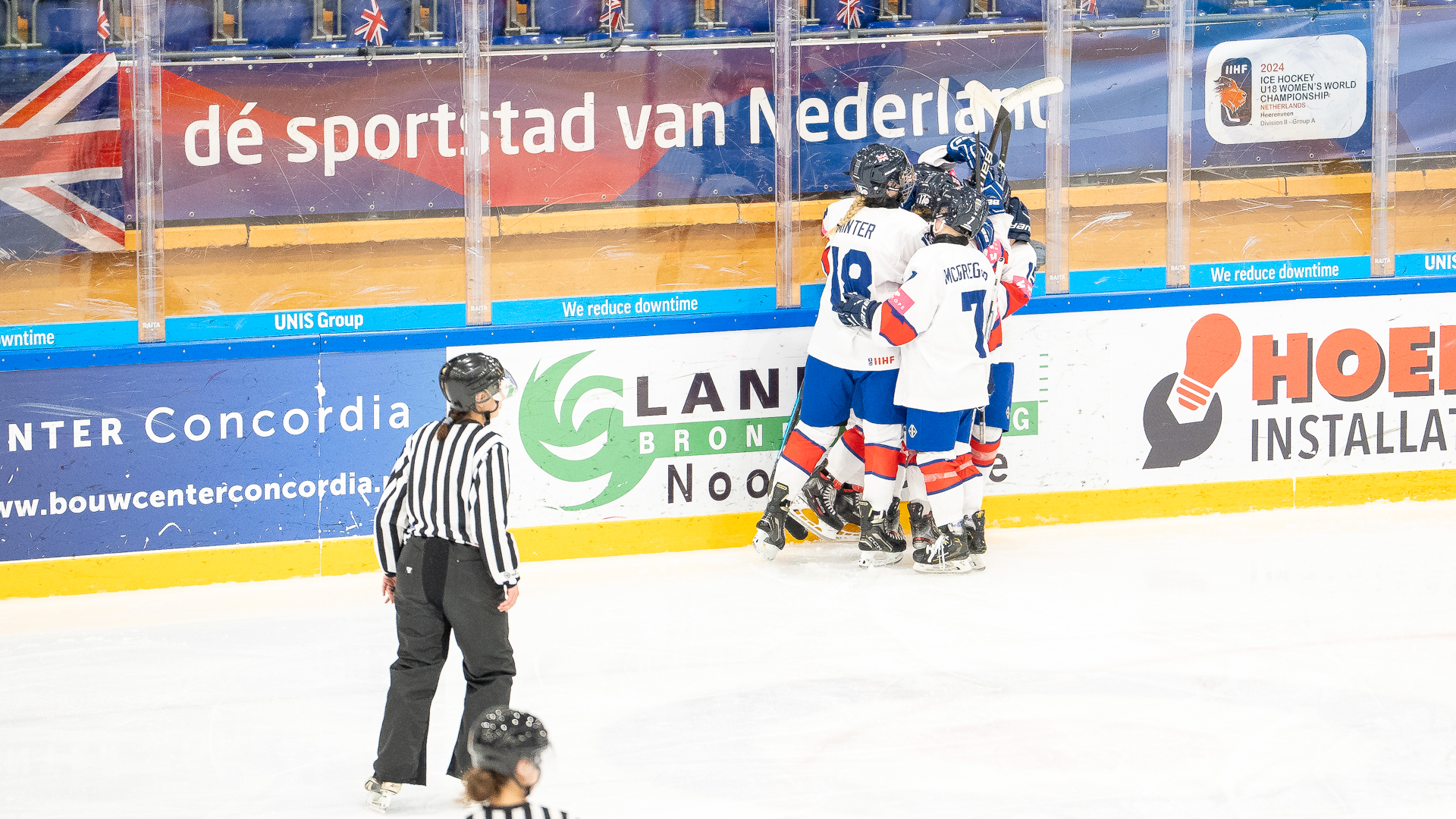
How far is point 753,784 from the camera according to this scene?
4.09 meters

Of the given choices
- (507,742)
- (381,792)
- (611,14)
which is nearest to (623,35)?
(611,14)

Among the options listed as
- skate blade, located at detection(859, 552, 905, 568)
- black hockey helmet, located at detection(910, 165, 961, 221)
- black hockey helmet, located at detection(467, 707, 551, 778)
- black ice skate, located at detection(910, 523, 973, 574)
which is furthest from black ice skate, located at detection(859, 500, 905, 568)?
black hockey helmet, located at detection(467, 707, 551, 778)

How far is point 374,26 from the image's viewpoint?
6078 mm

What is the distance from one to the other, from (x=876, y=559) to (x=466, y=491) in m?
2.81

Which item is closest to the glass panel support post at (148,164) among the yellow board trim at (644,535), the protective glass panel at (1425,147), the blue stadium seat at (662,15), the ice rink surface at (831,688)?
the yellow board trim at (644,535)

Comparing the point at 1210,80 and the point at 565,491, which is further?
the point at 1210,80

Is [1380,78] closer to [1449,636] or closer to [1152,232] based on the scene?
[1152,232]

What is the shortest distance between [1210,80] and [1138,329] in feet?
3.74

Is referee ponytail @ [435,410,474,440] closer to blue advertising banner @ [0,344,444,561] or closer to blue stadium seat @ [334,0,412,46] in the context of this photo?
blue advertising banner @ [0,344,444,561]

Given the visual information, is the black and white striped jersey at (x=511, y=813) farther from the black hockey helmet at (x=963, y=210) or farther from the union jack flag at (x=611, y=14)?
the union jack flag at (x=611, y=14)

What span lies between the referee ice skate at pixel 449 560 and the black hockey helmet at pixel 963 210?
2.39 m

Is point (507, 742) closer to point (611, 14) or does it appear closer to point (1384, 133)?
point (611, 14)

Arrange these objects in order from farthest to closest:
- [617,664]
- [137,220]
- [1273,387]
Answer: [1273,387], [137,220], [617,664]

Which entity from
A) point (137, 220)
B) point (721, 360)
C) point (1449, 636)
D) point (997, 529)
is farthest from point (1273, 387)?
point (137, 220)
